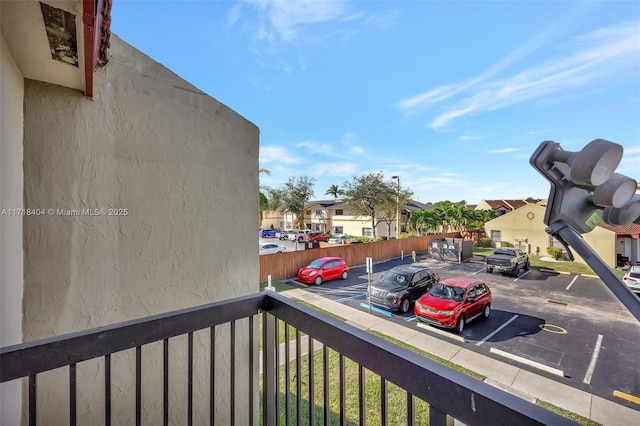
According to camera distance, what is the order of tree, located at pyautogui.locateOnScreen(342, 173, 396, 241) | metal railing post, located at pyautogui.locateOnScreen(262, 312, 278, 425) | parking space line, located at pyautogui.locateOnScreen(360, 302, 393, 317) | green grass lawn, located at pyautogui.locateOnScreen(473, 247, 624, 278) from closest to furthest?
1. metal railing post, located at pyautogui.locateOnScreen(262, 312, 278, 425)
2. parking space line, located at pyautogui.locateOnScreen(360, 302, 393, 317)
3. green grass lawn, located at pyautogui.locateOnScreen(473, 247, 624, 278)
4. tree, located at pyautogui.locateOnScreen(342, 173, 396, 241)

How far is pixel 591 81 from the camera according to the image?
12.9 feet

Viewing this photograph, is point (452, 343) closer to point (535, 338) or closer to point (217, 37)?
point (535, 338)

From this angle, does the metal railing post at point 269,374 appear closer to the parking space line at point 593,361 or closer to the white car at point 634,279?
the parking space line at point 593,361

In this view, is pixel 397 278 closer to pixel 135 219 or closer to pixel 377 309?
pixel 377 309

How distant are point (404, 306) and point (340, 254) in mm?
6282

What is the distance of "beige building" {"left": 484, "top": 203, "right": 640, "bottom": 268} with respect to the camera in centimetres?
1252

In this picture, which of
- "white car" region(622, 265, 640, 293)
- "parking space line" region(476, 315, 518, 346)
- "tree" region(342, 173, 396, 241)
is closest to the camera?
"parking space line" region(476, 315, 518, 346)

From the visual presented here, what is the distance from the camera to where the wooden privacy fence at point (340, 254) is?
11.0 m

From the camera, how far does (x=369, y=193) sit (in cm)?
2197

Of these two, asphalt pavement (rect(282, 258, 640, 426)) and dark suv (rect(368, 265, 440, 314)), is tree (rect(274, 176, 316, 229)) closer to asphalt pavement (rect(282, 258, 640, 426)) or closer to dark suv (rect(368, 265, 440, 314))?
dark suv (rect(368, 265, 440, 314))

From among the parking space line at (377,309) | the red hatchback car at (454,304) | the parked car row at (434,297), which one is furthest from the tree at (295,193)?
the red hatchback car at (454,304)

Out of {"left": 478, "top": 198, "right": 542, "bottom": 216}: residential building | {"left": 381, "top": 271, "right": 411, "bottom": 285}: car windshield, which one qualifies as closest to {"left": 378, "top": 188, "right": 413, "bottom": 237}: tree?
{"left": 478, "top": 198, "right": 542, "bottom": 216}: residential building

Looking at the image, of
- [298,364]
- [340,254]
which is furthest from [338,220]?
[298,364]

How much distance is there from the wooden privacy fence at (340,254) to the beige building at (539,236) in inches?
222
